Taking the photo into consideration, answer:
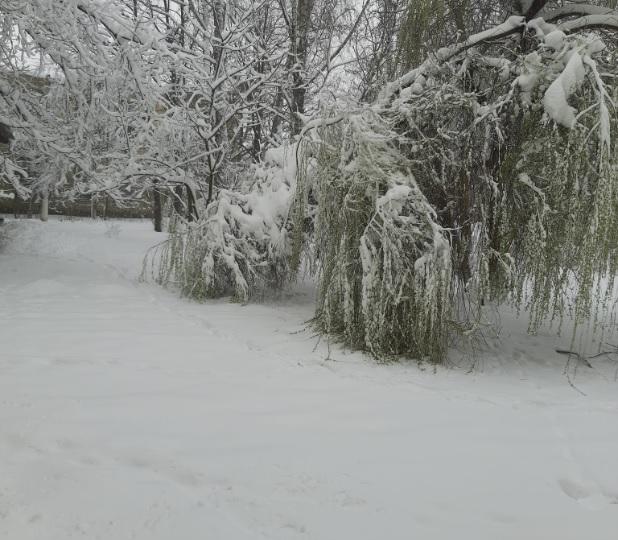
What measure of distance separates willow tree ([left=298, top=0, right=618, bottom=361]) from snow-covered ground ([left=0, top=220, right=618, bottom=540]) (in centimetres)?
58

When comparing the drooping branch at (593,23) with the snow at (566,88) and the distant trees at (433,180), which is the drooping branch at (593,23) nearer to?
the distant trees at (433,180)

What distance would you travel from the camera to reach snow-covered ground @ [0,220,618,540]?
1.72 meters

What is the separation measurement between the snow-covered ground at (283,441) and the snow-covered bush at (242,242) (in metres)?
1.77

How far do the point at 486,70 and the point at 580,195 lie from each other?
1549 millimetres

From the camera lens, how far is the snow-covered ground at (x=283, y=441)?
172cm

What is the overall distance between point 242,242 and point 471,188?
3014mm

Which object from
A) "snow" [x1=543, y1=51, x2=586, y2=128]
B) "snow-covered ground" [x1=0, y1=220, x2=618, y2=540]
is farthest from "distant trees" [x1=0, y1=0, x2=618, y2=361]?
"snow-covered ground" [x1=0, y1=220, x2=618, y2=540]

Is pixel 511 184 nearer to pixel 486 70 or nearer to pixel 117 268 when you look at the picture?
pixel 486 70

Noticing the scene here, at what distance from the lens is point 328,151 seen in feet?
14.4

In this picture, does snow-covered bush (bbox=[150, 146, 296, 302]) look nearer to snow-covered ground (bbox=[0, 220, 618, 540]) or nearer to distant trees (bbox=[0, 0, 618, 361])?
distant trees (bbox=[0, 0, 618, 361])

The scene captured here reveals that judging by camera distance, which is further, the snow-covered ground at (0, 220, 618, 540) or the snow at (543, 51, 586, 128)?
the snow at (543, 51, 586, 128)

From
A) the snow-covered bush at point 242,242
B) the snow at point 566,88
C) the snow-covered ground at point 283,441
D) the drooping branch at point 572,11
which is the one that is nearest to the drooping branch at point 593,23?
the drooping branch at point 572,11

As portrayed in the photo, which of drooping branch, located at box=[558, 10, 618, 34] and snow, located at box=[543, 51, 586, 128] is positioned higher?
drooping branch, located at box=[558, 10, 618, 34]

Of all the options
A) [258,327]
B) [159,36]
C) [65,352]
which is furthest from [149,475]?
[159,36]
